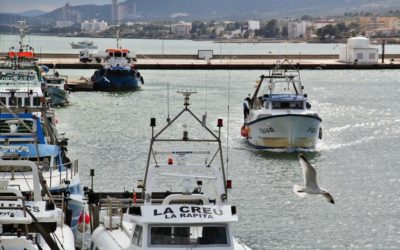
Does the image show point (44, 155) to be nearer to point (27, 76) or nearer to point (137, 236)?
point (137, 236)

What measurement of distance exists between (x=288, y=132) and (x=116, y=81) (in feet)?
110

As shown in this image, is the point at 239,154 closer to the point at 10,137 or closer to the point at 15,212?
the point at 10,137

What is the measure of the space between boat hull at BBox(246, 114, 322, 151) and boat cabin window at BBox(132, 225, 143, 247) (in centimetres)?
2389

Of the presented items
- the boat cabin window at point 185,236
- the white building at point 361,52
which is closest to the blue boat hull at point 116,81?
the white building at point 361,52

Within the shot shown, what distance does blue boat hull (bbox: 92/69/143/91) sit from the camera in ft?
237

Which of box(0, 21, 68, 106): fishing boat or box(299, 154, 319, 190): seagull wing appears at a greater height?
box(299, 154, 319, 190): seagull wing

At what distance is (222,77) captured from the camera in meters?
88.5

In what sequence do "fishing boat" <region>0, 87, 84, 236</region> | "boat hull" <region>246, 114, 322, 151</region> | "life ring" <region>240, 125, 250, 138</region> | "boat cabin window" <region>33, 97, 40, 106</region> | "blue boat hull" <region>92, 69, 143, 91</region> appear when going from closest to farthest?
1. "fishing boat" <region>0, 87, 84, 236</region>
2. "boat cabin window" <region>33, 97, 40, 106</region>
3. "boat hull" <region>246, 114, 322, 151</region>
4. "life ring" <region>240, 125, 250, 138</region>
5. "blue boat hull" <region>92, 69, 143, 91</region>

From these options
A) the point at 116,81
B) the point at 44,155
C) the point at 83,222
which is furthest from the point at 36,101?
the point at 116,81

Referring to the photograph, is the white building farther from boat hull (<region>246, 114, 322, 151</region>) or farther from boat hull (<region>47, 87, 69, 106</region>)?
boat hull (<region>246, 114, 322, 151</region>)

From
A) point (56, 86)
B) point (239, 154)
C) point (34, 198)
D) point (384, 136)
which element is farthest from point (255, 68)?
point (34, 198)

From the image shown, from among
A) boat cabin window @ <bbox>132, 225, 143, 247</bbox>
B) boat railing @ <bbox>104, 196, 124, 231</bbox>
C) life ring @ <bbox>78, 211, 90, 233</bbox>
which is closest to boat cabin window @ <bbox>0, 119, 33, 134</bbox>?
life ring @ <bbox>78, 211, 90, 233</bbox>

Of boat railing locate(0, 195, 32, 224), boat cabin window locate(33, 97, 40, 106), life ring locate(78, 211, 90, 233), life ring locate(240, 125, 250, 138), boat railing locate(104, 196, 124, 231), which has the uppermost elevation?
boat railing locate(0, 195, 32, 224)

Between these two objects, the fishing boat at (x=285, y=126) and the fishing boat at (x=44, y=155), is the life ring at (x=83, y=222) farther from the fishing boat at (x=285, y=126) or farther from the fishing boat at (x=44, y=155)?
the fishing boat at (x=285, y=126)
